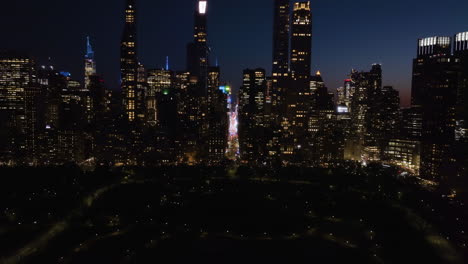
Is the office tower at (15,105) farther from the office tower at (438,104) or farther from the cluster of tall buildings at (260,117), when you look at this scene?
the office tower at (438,104)

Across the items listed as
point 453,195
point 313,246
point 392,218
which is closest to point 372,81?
point 453,195

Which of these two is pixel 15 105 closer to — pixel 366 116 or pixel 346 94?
pixel 366 116

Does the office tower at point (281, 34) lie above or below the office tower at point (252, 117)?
above

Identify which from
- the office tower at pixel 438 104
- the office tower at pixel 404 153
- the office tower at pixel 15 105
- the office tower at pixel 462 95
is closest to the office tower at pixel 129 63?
the office tower at pixel 15 105

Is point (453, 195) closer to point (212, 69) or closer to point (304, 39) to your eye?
point (304, 39)

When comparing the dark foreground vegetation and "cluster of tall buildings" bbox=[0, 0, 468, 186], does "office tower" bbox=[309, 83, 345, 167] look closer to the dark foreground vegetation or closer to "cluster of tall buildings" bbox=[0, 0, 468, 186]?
"cluster of tall buildings" bbox=[0, 0, 468, 186]

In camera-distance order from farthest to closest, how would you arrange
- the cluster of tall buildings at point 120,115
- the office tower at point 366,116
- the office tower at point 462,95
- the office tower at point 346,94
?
the office tower at point 346,94, the office tower at point 366,116, the cluster of tall buildings at point 120,115, the office tower at point 462,95
